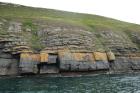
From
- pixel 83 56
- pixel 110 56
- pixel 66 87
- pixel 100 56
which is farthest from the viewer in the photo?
pixel 110 56

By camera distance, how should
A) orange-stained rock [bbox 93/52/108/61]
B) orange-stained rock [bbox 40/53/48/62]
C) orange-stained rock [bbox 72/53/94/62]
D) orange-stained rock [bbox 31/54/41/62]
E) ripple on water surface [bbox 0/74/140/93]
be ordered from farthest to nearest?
orange-stained rock [bbox 93/52/108/61]
orange-stained rock [bbox 72/53/94/62]
orange-stained rock [bbox 31/54/41/62]
orange-stained rock [bbox 40/53/48/62]
ripple on water surface [bbox 0/74/140/93]

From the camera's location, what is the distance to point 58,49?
2704 inches

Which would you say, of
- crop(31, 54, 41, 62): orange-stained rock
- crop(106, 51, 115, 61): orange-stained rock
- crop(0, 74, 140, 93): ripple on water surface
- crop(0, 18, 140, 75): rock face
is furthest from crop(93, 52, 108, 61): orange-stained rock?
crop(0, 74, 140, 93): ripple on water surface

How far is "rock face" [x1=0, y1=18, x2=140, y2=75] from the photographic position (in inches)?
2564

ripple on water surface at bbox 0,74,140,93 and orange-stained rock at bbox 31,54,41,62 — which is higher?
orange-stained rock at bbox 31,54,41,62

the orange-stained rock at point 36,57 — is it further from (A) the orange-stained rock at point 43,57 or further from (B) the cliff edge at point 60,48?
(A) the orange-stained rock at point 43,57

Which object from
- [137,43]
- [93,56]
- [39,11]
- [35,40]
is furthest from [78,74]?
[39,11]

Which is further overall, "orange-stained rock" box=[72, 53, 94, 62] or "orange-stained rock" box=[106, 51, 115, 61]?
"orange-stained rock" box=[106, 51, 115, 61]

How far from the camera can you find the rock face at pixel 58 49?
65.1 meters

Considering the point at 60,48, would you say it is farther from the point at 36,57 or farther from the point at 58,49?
the point at 36,57

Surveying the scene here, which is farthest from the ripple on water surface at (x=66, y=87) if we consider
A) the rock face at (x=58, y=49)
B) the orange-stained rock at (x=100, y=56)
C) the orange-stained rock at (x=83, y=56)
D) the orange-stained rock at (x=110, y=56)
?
the orange-stained rock at (x=110, y=56)

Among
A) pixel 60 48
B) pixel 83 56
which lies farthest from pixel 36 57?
pixel 83 56

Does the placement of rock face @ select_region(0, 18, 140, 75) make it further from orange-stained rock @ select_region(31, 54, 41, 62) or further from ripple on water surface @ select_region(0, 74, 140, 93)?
ripple on water surface @ select_region(0, 74, 140, 93)

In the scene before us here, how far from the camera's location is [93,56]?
234 feet
